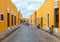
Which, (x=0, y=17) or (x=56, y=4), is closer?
(x=56, y=4)

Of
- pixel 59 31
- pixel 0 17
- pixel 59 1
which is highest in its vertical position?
pixel 59 1

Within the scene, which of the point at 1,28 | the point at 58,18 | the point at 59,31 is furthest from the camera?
the point at 1,28

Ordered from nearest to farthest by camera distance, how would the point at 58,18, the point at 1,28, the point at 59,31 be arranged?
1. the point at 59,31
2. the point at 58,18
3. the point at 1,28

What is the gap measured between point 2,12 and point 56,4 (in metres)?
9.20

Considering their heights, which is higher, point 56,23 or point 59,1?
point 59,1

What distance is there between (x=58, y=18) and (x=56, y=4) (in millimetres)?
2169

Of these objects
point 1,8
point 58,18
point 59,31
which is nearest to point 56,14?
point 58,18

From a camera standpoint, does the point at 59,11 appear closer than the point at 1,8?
Yes

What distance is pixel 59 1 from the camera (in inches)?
1213

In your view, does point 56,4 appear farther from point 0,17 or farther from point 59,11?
point 0,17

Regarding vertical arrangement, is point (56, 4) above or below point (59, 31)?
above

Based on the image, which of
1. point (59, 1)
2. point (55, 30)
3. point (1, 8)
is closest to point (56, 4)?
point (59, 1)

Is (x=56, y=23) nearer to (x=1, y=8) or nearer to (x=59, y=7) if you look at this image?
(x=59, y=7)

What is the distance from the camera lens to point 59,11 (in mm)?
30656
